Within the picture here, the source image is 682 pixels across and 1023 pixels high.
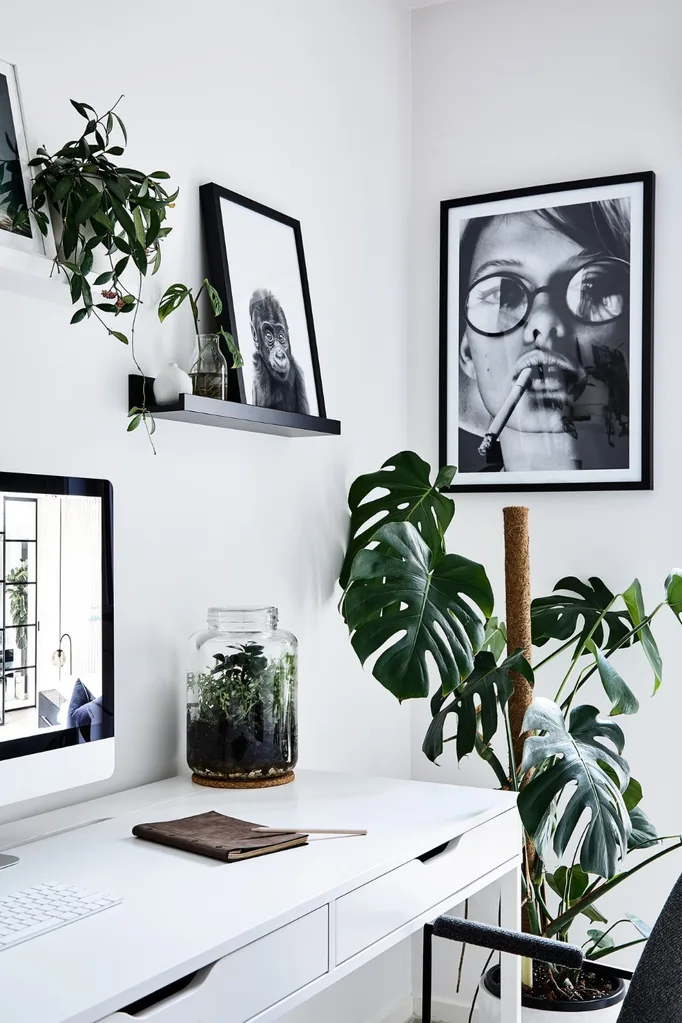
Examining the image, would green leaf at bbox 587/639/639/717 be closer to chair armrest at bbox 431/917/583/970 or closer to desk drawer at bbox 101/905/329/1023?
chair armrest at bbox 431/917/583/970

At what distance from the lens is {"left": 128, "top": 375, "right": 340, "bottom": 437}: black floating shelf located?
1913mm

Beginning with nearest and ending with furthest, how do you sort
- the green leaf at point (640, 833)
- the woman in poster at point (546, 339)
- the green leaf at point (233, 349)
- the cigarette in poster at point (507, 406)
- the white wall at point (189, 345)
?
the white wall at point (189, 345)
the green leaf at point (233, 349)
the green leaf at point (640, 833)
the woman in poster at point (546, 339)
the cigarette in poster at point (507, 406)

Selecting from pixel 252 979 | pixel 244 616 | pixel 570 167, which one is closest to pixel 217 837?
pixel 252 979

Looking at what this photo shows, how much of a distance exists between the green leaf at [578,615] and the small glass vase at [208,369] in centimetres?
104

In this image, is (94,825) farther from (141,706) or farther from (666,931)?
(666,931)

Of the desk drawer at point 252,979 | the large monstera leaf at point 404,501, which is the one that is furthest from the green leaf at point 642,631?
the desk drawer at point 252,979

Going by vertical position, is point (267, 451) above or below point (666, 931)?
above

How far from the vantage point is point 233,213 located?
7.20 ft

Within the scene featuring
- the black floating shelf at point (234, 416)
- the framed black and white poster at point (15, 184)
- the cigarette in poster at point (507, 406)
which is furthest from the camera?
the cigarette in poster at point (507, 406)

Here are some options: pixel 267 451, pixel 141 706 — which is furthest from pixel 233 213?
pixel 141 706

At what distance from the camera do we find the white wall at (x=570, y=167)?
2.61 metres

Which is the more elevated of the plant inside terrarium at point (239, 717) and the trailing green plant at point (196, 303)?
the trailing green plant at point (196, 303)

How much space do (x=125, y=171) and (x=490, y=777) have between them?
72.2 inches

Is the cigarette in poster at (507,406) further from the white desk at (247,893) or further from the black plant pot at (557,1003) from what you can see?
the black plant pot at (557,1003)
